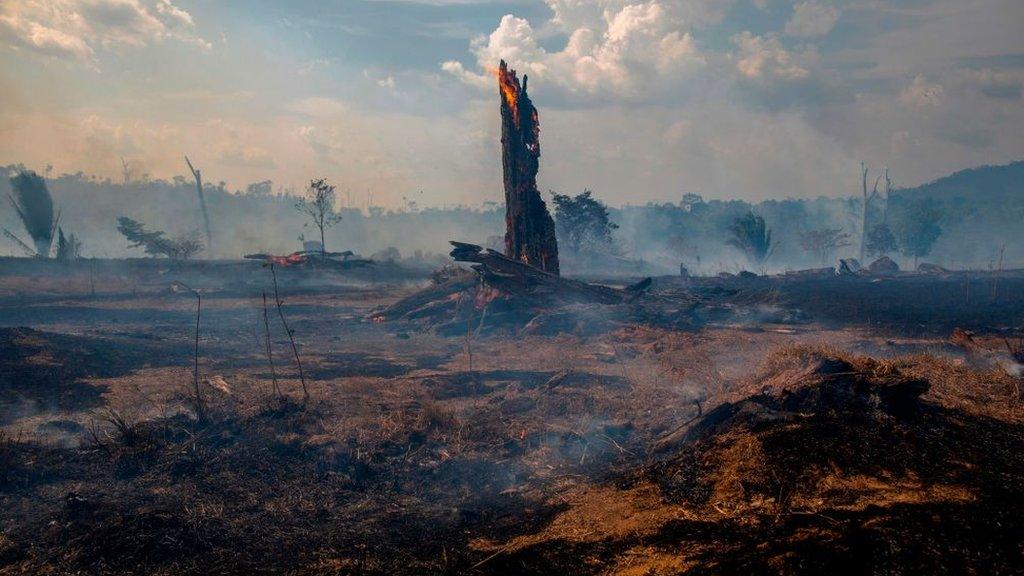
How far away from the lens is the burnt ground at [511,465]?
4.47 metres

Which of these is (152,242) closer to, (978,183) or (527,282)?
(527,282)

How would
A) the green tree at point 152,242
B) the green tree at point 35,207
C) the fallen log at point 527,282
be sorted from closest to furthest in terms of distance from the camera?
the fallen log at point 527,282 < the green tree at point 152,242 < the green tree at point 35,207

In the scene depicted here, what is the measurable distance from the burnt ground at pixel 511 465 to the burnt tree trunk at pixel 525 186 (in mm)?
8768

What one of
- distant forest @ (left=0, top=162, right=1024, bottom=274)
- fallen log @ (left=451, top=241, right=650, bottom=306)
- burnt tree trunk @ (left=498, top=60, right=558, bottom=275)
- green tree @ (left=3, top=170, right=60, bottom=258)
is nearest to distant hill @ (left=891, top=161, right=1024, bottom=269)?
distant forest @ (left=0, top=162, right=1024, bottom=274)

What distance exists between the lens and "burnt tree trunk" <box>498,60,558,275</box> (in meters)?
22.7

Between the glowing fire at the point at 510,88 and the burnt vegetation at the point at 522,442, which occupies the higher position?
the glowing fire at the point at 510,88

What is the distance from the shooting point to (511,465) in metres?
7.82

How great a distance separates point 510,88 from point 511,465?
18.1 m

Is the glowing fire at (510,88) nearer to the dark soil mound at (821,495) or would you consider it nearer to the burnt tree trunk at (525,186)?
the burnt tree trunk at (525,186)

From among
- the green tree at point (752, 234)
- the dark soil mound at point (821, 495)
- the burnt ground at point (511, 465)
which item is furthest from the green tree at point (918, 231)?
the dark soil mound at point (821, 495)

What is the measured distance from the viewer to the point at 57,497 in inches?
257

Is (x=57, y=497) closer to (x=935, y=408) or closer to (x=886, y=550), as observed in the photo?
(x=886, y=550)

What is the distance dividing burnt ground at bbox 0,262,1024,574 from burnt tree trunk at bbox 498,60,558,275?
28.8 ft

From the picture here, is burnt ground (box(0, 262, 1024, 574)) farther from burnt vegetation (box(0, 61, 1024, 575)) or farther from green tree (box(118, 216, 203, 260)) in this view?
green tree (box(118, 216, 203, 260))
